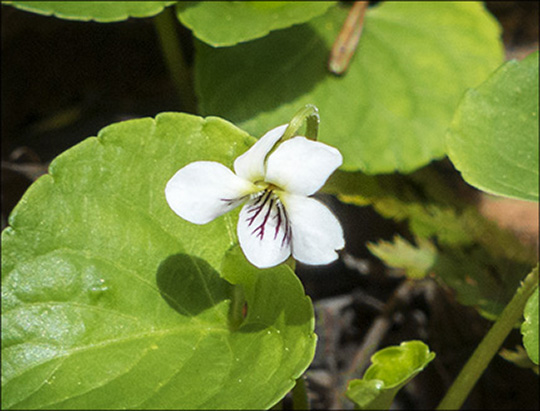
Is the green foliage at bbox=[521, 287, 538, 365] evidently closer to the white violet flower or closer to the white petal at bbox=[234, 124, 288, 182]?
the white violet flower

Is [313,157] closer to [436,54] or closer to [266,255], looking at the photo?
[266,255]

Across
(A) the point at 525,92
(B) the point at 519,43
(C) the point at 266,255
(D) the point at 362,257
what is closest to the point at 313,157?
(C) the point at 266,255

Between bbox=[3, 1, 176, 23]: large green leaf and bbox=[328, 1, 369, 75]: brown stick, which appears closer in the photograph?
bbox=[3, 1, 176, 23]: large green leaf

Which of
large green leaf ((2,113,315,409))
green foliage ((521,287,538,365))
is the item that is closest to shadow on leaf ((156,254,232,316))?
large green leaf ((2,113,315,409))

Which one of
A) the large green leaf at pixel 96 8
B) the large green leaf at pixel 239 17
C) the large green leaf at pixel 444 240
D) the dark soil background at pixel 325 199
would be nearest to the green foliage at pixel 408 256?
the large green leaf at pixel 444 240

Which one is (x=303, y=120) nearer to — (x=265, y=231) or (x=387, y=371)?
(x=265, y=231)

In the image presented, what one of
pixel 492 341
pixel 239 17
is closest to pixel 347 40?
pixel 239 17

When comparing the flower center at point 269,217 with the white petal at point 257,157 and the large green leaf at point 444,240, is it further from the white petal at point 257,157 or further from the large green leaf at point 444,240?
the large green leaf at point 444,240
